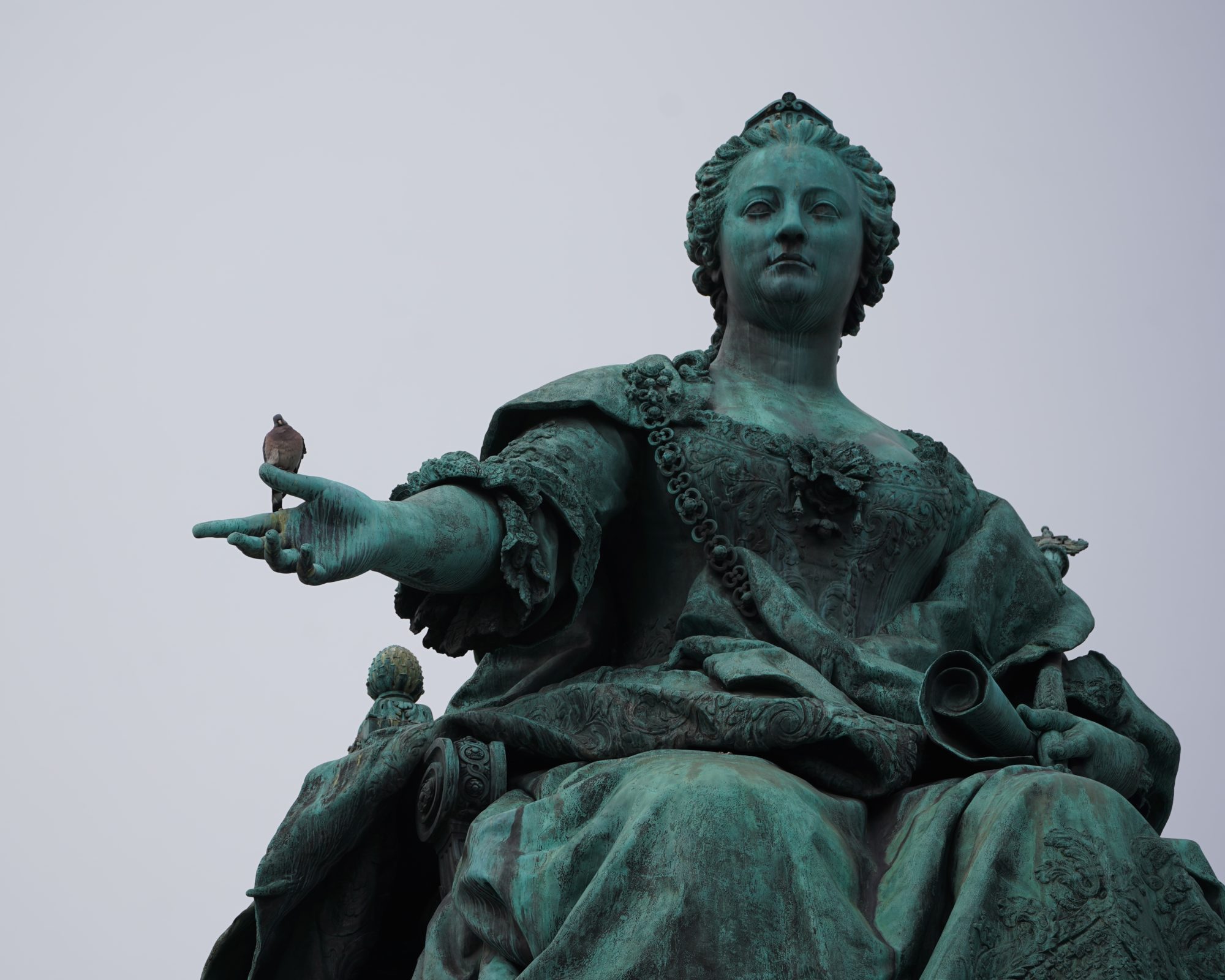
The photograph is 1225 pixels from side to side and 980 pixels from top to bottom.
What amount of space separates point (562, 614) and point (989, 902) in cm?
241

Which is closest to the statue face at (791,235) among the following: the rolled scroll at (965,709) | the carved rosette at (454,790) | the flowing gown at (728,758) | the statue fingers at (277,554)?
the flowing gown at (728,758)

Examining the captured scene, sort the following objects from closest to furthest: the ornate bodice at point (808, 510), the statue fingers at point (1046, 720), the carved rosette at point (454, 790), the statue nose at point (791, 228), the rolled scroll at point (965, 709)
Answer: the rolled scroll at point (965, 709), the carved rosette at point (454, 790), the statue fingers at point (1046, 720), the ornate bodice at point (808, 510), the statue nose at point (791, 228)

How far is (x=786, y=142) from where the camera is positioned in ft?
33.8

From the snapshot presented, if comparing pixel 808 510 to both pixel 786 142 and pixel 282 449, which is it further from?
pixel 282 449

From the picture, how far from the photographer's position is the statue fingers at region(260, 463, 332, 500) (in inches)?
314

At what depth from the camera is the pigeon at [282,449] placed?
8.03m

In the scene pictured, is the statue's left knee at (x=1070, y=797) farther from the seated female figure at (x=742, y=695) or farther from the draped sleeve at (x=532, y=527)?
the draped sleeve at (x=532, y=527)

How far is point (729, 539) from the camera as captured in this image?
9.62 m

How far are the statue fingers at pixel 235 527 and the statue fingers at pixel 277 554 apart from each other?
0.21 feet

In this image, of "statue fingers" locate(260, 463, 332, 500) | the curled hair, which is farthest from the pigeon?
the curled hair

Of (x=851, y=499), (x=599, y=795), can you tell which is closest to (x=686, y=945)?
(x=599, y=795)

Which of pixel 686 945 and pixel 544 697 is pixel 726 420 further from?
pixel 686 945

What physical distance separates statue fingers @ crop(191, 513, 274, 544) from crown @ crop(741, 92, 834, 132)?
341 cm

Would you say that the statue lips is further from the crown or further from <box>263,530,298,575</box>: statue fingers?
<box>263,530,298,575</box>: statue fingers
